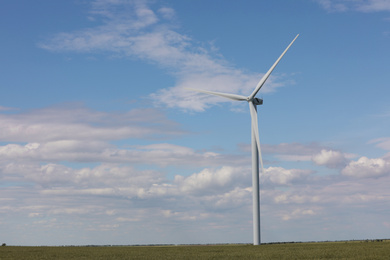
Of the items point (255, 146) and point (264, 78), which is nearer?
point (255, 146)

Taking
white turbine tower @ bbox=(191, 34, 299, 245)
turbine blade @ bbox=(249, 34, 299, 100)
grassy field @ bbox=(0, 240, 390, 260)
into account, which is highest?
turbine blade @ bbox=(249, 34, 299, 100)

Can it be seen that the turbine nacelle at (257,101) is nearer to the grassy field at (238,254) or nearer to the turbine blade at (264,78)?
the turbine blade at (264,78)

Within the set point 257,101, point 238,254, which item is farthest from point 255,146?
point 238,254

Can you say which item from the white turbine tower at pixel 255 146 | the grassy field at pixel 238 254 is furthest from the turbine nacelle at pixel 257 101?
the grassy field at pixel 238 254

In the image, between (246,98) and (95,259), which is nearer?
(95,259)

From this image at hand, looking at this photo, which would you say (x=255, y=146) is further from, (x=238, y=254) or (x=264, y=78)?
(x=238, y=254)

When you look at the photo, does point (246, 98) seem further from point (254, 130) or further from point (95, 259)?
point (95, 259)

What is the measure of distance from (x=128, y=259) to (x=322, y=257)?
2394 cm

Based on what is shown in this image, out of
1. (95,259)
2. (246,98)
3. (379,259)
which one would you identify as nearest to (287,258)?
(379,259)

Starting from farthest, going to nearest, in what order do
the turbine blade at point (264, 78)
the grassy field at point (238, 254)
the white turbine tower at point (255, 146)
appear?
the turbine blade at point (264, 78) → the white turbine tower at point (255, 146) → the grassy field at point (238, 254)

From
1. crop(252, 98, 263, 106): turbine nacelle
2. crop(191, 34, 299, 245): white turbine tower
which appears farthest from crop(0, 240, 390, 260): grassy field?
crop(252, 98, 263, 106): turbine nacelle

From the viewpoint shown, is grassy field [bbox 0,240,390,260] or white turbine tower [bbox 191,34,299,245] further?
white turbine tower [bbox 191,34,299,245]

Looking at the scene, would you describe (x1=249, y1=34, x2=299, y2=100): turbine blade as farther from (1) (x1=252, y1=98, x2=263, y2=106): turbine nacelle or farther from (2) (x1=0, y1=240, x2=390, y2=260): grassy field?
(2) (x1=0, y1=240, x2=390, y2=260): grassy field

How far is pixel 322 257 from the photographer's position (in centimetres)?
5375
